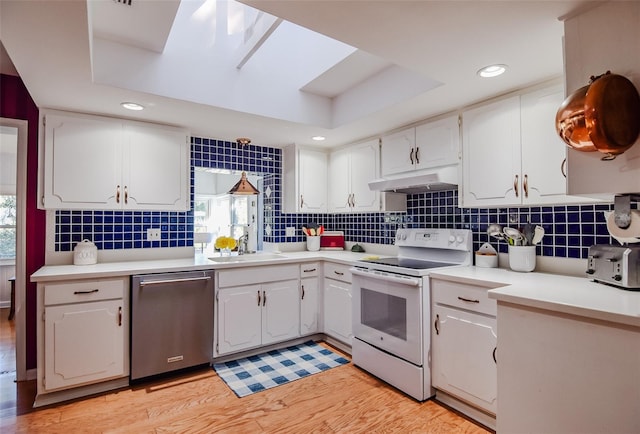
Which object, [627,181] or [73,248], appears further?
[73,248]

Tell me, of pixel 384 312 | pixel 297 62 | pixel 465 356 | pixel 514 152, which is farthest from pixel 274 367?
pixel 297 62

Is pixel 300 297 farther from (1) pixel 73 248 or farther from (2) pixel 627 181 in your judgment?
(2) pixel 627 181

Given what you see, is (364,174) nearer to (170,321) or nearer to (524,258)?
(524,258)

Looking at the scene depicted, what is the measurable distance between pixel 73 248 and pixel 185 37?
1916 millimetres

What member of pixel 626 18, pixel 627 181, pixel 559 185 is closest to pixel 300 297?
pixel 559 185

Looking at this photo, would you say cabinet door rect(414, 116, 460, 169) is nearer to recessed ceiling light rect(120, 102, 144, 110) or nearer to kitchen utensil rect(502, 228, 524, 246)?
kitchen utensil rect(502, 228, 524, 246)

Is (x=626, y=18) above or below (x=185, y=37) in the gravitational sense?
below

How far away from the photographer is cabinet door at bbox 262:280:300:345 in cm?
303

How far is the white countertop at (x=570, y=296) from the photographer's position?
46.3 inches

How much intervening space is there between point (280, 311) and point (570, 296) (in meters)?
2.30

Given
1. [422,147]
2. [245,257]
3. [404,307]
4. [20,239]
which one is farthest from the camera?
[245,257]

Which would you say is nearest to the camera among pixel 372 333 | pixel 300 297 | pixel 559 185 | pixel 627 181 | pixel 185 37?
pixel 627 181

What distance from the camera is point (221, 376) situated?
262 centimetres

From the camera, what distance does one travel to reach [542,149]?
2.01 m
